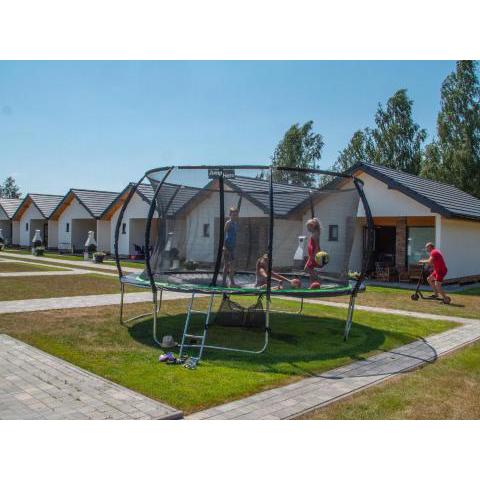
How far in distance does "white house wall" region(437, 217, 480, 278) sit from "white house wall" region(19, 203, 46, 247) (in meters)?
29.1

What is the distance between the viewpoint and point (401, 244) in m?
17.2

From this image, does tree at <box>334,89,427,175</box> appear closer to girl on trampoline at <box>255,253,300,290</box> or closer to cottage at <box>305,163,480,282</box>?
cottage at <box>305,163,480,282</box>

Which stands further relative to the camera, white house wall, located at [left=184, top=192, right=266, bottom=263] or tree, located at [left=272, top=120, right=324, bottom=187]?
tree, located at [left=272, top=120, right=324, bottom=187]

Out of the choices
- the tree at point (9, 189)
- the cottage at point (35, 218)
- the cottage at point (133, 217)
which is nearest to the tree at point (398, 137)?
the cottage at point (133, 217)

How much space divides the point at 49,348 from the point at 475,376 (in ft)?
16.6

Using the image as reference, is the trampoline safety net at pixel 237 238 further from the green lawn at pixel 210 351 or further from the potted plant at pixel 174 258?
the green lawn at pixel 210 351

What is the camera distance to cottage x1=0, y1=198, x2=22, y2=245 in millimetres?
41406

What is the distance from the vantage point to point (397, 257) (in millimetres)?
17344

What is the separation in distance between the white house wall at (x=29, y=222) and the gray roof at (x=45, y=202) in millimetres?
708

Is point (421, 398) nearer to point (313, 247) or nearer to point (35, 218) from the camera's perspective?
point (313, 247)

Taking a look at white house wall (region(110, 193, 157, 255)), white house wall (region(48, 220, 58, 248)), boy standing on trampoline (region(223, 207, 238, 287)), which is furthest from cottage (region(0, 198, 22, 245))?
boy standing on trampoline (region(223, 207, 238, 287))

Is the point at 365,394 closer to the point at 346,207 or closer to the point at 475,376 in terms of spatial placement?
the point at 475,376

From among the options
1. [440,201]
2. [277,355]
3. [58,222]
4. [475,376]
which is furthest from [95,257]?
[475,376]

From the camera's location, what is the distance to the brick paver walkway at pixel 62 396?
4070mm
